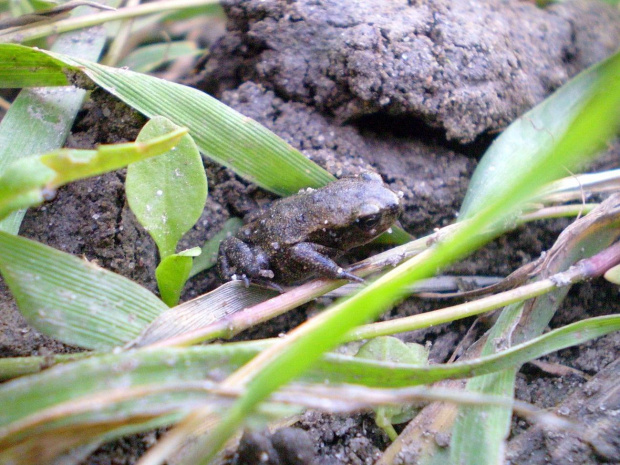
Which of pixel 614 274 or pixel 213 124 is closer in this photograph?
pixel 614 274

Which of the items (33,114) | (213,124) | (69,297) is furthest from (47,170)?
(33,114)

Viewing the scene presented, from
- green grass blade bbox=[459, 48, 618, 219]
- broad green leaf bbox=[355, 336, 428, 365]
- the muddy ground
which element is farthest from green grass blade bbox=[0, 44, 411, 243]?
broad green leaf bbox=[355, 336, 428, 365]

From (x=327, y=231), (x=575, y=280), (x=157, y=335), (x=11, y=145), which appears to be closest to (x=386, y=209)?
(x=327, y=231)

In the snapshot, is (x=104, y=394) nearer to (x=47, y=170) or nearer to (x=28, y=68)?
(x=47, y=170)

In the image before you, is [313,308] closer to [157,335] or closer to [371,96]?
[157,335]

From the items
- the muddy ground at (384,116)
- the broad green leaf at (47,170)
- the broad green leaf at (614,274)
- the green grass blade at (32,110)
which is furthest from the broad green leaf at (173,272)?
the broad green leaf at (614,274)

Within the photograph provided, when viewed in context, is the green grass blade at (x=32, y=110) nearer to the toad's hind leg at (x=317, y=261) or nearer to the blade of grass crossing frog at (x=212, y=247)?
the blade of grass crossing frog at (x=212, y=247)
